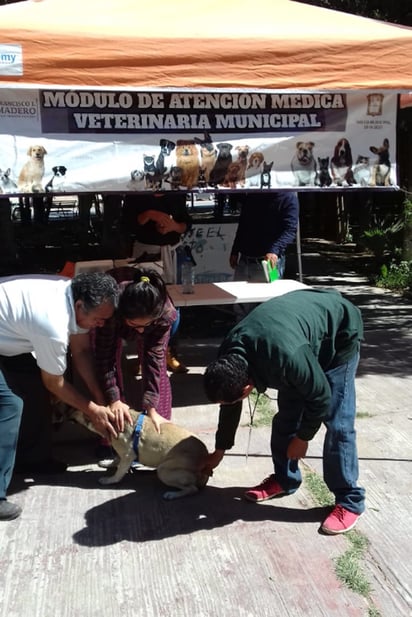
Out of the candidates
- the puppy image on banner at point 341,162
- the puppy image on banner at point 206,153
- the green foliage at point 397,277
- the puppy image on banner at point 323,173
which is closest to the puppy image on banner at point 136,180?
the puppy image on banner at point 206,153

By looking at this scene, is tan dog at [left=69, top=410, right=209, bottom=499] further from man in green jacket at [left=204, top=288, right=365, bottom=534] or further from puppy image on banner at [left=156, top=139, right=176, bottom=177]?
puppy image on banner at [left=156, top=139, right=176, bottom=177]

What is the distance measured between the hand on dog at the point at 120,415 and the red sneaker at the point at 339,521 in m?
1.13

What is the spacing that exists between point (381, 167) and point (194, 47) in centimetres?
151

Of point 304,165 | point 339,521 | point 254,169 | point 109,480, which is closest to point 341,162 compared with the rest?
point 304,165

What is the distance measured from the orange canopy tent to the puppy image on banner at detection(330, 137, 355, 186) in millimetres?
421

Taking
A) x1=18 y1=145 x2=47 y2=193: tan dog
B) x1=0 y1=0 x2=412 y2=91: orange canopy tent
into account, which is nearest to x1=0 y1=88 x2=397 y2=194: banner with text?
x1=18 y1=145 x2=47 y2=193: tan dog

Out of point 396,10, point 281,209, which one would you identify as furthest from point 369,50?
point 396,10

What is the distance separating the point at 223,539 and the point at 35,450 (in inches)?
51.2

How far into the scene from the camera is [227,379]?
283 centimetres

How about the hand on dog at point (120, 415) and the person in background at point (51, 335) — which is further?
the hand on dog at point (120, 415)

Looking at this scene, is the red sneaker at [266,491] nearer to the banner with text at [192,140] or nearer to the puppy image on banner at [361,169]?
the banner with text at [192,140]

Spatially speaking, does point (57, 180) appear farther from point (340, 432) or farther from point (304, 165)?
point (340, 432)

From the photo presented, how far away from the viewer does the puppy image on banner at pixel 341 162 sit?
4531 millimetres

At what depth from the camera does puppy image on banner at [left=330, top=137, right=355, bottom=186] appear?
4.53 meters
